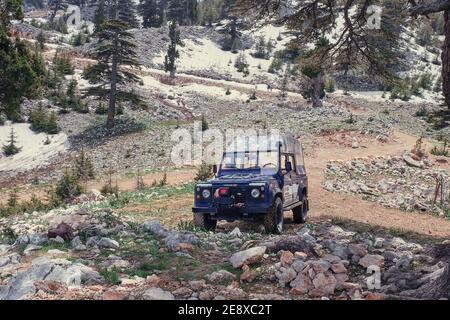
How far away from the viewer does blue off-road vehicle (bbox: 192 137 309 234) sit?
10.8m

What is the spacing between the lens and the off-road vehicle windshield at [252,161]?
12148 mm

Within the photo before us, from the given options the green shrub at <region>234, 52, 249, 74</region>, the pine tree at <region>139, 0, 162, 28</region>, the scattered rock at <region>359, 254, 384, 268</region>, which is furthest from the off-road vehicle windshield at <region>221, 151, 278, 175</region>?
the pine tree at <region>139, 0, 162, 28</region>

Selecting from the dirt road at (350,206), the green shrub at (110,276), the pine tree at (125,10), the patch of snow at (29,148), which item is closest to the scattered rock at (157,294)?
the green shrub at (110,276)

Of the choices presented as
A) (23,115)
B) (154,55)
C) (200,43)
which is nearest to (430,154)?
(23,115)

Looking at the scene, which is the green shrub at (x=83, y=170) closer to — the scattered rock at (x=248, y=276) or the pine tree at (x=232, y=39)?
the scattered rock at (x=248, y=276)

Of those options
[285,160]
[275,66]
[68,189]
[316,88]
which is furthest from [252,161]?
[275,66]

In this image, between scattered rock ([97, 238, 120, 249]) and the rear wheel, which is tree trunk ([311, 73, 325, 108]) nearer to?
the rear wheel

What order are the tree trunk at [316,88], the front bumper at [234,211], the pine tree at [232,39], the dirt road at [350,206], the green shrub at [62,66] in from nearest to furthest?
the front bumper at [234,211], the dirt road at [350,206], the tree trunk at [316,88], the green shrub at [62,66], the pine tree at [232,39]

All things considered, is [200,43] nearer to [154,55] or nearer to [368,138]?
[154,55]

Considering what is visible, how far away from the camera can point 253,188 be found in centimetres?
1075

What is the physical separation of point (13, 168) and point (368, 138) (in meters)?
23.5

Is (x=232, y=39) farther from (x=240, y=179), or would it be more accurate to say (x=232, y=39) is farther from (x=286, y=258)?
(x=286, y=258)

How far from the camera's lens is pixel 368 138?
2978cm

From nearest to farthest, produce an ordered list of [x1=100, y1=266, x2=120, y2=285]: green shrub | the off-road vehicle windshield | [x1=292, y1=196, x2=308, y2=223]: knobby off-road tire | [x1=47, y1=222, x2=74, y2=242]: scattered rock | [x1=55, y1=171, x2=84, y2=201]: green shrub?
1. [x1=100, y1=266, x2=120, y2=285]: green shrub
2. [x1=47, y1=222, x2=74, y2=242]: scattered rock
3. the off-road vehicle windshield
4. [x1=292, y1=196, x2=308, y2=223]: knobby off-road tire
5. [x1=55, y1=171, x2=84, y2=201]: green shrub
